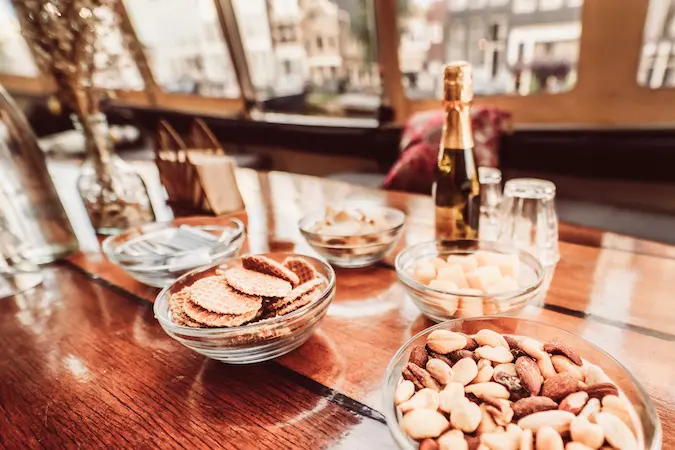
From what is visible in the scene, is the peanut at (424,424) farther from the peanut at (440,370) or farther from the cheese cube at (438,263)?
the cheese cube at (438,263)

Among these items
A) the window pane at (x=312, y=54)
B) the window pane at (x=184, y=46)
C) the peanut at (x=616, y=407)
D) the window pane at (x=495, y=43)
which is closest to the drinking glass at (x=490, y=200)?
the peanut at (x=616, y=407)

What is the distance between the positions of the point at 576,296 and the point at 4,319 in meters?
1.13

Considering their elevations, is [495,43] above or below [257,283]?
above

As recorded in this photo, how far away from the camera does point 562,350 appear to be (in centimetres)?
59

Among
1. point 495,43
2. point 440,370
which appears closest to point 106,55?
point 440,370

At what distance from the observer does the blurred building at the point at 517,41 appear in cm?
272

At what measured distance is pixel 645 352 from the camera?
26.8 inches

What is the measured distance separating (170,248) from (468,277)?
2.18 feet

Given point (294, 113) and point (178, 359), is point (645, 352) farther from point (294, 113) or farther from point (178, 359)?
point (294, 113)

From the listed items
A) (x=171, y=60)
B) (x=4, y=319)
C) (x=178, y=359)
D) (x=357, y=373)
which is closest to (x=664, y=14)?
(x=357, y=373)

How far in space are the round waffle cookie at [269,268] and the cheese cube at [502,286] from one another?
0.31 metres

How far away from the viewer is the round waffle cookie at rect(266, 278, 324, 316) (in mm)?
682

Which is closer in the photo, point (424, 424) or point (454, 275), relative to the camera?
point (424, 424)

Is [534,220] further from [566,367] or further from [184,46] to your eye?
[184,46]
